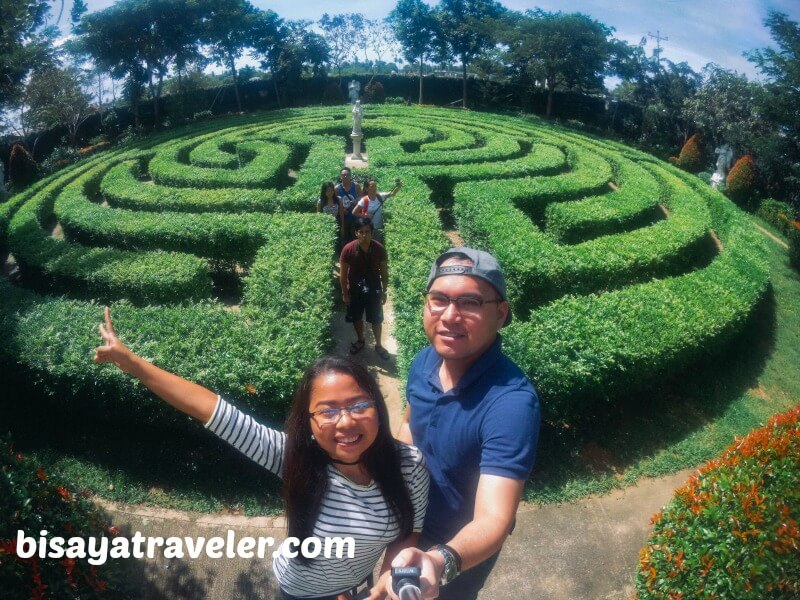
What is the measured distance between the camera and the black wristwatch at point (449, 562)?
1.92 meters

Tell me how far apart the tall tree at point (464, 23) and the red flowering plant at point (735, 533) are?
3495 cm

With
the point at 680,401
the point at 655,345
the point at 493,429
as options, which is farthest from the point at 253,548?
the point at 680,401

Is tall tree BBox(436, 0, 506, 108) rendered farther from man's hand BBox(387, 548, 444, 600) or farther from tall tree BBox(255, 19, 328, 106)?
man's hand BBox(387, 548, 444, 600)

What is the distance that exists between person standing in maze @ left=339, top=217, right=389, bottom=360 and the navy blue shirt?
154 inches

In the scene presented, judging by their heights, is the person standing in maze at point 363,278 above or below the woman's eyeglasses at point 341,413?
below

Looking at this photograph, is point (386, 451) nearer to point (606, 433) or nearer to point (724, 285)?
point (606, 433)

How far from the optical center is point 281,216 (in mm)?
9797

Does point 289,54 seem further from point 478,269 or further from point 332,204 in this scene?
point 478,269

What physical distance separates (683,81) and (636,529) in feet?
91.8

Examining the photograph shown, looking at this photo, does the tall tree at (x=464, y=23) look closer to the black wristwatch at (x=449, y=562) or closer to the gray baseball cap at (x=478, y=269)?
the gray baseball cap at (x=478, y=269)

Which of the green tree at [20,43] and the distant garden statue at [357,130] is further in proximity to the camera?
the distant garden statue at [357,130]

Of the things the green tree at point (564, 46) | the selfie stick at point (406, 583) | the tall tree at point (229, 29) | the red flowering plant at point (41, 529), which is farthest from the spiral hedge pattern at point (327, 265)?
the tall tree at point (229, 29)

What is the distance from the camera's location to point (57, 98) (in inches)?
963

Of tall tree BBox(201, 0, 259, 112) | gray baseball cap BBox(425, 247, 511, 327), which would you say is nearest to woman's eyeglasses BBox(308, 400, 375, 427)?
gray baseball cap BBox(425, 247, 511, 327)
